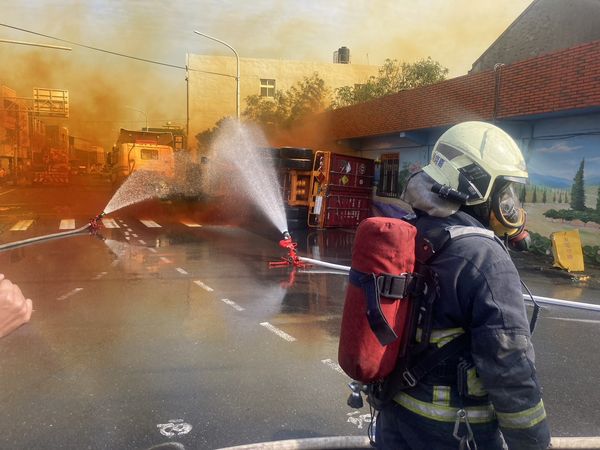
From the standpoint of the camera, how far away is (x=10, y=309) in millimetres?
1836

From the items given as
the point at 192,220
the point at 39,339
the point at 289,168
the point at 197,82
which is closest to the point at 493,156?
the point at 39,339

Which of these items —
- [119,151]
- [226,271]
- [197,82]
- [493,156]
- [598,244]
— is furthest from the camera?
[197,82]

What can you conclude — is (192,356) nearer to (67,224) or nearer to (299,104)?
(67,224)

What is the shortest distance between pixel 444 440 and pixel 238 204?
1698 centimetres

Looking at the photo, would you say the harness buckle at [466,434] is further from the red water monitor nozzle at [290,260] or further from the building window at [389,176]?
the building window at [389,176]

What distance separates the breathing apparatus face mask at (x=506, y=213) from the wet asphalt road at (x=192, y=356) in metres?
2.11

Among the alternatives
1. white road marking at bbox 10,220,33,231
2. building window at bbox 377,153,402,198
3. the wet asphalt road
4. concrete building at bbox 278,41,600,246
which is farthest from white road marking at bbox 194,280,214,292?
building window at bbox 377,153,402,198

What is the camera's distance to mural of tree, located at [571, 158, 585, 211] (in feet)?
36.6

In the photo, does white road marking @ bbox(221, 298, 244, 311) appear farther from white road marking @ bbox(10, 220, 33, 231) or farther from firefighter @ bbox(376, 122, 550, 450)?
white road marking @ bbox(10, 220, 33, 231)

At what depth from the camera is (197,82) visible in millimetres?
36656

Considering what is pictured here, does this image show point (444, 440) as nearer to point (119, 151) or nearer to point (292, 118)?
point (119, 151)

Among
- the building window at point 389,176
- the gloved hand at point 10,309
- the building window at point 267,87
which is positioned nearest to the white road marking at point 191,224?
the building window at point 389,176

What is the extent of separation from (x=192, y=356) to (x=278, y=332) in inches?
44.5

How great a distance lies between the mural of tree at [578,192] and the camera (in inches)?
439
